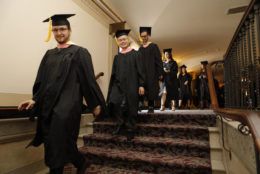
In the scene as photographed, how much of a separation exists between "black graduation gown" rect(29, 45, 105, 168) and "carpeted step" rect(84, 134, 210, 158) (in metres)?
0.93

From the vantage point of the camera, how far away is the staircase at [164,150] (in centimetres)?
204

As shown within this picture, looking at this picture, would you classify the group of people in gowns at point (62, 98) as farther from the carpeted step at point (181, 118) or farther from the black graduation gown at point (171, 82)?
the black graduation gown at point (171, 82)

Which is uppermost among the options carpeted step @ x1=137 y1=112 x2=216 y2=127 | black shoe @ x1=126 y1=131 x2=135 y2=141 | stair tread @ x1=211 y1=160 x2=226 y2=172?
carpeted step @ x1=137 y1=112 x2=216 y2=127

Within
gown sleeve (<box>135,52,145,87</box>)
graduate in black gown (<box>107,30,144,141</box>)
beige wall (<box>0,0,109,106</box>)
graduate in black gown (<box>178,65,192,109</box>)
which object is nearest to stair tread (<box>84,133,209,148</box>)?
graduate in black gown (<box>107,30,144,141</box>)

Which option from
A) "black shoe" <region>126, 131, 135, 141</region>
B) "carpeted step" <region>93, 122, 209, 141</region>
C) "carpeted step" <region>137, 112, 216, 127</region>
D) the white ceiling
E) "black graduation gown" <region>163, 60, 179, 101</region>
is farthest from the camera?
the white ceiling

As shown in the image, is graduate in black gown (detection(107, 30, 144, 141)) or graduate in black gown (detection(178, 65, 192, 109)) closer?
graduate in black gown (detection(107, 30, 144, 141))

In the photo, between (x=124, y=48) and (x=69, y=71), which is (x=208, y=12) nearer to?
(x=124, y=48)

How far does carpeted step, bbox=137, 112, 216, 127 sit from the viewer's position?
8.81 feet

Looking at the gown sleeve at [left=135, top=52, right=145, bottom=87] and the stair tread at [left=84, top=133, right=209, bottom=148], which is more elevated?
the gown sleeve at [left=135, top=52, right=145, bottom=87]

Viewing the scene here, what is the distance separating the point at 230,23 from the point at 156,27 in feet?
9.52

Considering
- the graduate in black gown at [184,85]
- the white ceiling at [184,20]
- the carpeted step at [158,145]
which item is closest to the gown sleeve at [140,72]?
the carpeted step at [158,145]

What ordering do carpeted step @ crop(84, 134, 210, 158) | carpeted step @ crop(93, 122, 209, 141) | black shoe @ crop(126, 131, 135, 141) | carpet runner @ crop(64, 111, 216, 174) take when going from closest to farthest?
carpet runner @ crop(64, 111, 216, 174)
carpeted step @ crop(84, 134, 210, 158)
carpeted step @ crop(93, 122, 209, 141)
black shoe @ crop(126, 131, 135, 141)

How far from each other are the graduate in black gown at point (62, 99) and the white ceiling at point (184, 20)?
3.79 metres

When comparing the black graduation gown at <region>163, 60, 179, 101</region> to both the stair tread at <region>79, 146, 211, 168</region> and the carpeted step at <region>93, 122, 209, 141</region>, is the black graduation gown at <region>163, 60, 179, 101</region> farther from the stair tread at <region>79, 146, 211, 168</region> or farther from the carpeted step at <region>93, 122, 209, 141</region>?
the stair tread at <region>79, 146, 211, 168</region>
